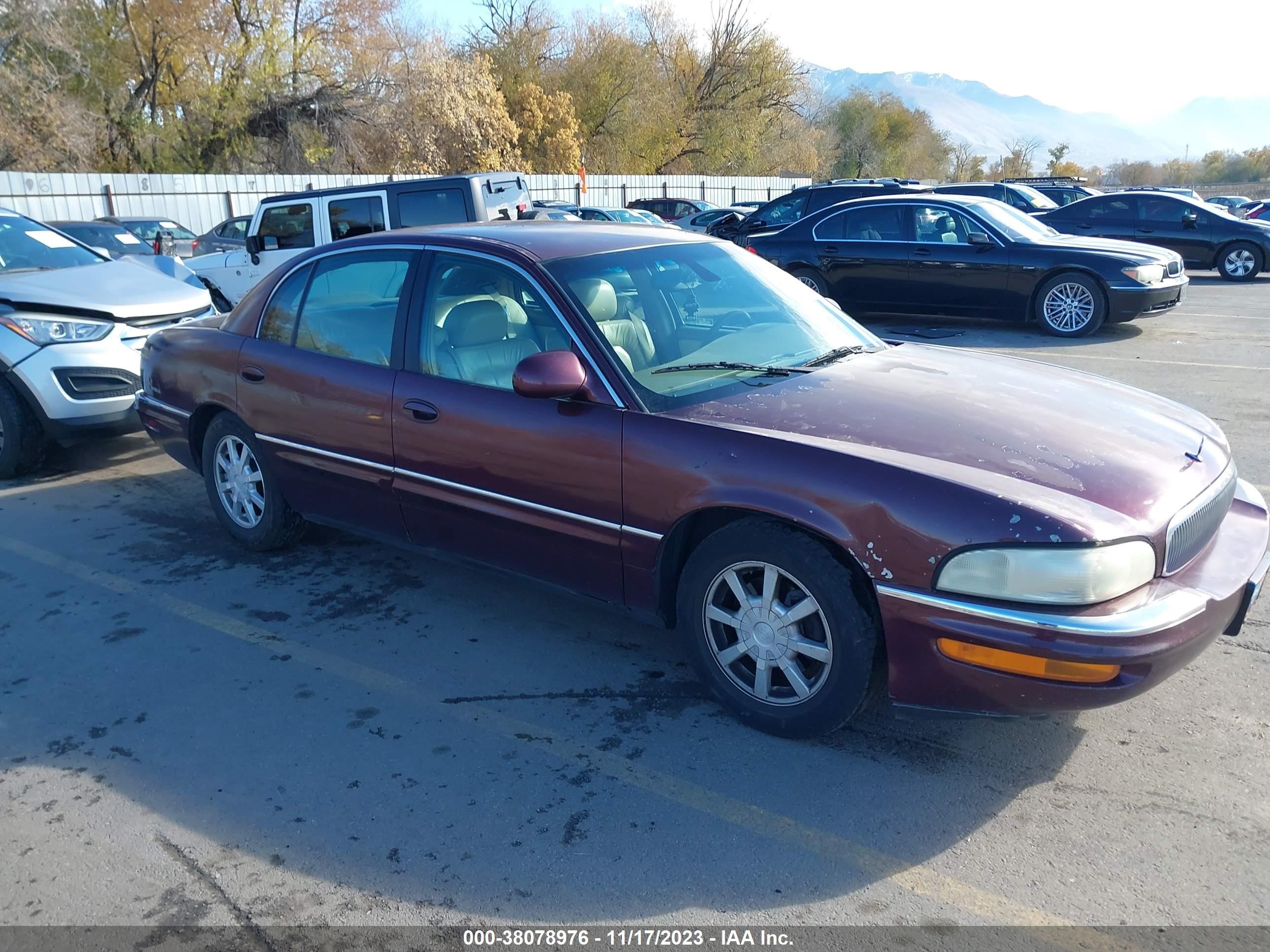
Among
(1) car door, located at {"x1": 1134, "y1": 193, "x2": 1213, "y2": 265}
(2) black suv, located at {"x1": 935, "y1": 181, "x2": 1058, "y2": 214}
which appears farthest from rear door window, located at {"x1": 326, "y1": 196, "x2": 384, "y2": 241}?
(1) car door, located at {"x1": 1134, "y1": 193, "x2": 1213, "y2": 265}

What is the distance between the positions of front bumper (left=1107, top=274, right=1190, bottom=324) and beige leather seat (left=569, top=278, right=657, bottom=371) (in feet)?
29.0

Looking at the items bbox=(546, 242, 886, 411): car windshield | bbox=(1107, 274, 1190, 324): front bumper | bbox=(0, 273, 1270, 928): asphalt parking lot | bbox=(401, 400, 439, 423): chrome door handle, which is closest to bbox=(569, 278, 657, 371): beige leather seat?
bbox=(546, 242, 886, 411): car windshield

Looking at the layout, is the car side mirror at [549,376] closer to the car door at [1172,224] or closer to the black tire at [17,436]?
the black tire at [17,436]

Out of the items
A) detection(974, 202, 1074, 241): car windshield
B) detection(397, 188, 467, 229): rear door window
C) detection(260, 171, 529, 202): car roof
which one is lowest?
detection(974, 202, 1074, 241): car windshield

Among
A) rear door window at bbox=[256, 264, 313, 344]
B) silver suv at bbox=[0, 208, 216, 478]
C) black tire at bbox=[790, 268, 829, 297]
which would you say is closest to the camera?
rear door window at bbox=[256, 264, 313, 344]

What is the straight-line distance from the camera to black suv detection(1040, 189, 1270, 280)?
55.9 feet

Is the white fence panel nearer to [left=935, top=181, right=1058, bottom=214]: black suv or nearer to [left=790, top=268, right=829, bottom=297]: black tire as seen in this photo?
[left=790, top=268, right=829, bottom=297]: black tire

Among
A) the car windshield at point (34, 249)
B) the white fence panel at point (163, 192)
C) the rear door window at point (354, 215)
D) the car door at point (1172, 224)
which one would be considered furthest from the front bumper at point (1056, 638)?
the white fence panel at point (163, 192)

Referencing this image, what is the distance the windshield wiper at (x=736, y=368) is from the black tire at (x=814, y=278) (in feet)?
28.8

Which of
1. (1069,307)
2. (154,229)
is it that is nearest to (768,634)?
(1069,307)

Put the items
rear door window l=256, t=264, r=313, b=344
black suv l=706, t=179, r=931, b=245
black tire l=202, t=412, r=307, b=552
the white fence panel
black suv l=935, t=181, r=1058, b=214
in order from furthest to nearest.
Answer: the white fence panel
black suv l=935, t=181, r=1058, b=214
black suv l=706, t=179, r=931, b=245
black tire l=202, t=412, r=307, b=552
rear door window l=256, t=264, r=313, b=344

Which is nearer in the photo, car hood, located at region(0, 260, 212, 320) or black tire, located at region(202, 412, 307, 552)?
black tire, located at region(202, 412, 307, 552)

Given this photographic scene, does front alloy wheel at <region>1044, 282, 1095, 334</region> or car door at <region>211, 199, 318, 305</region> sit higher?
car door at <region>211, 199, 318, 305</region>

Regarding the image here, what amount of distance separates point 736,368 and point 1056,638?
158 cm
